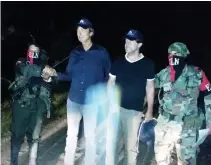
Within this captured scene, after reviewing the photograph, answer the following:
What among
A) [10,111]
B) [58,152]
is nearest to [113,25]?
[10,111]

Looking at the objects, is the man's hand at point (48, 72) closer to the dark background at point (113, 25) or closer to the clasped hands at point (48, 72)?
the clasped hands at point (48, 72)

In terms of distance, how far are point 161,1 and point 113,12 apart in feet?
6.46

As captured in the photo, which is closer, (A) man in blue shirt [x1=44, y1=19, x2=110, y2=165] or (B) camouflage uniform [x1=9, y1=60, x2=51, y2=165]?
(A) man in blue shirt [x1=44, y1=19, x2=110, y2=165]

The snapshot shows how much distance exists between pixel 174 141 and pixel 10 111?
5038 mm

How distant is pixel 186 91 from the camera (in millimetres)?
5195

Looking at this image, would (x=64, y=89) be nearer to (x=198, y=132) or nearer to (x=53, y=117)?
(x=53, y=117)

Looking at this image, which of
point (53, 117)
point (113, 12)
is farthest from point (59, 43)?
point (53, 117)

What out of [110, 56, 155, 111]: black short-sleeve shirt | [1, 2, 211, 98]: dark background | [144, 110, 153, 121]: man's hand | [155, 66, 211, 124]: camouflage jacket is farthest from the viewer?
[1, 2, 211, 98]: dark background

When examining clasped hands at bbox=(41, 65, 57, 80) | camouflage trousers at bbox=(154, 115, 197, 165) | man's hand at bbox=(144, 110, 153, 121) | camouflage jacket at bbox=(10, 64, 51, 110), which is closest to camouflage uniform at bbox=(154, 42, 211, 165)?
camouflage trousers at bbox=(154, 115, 197, 165)

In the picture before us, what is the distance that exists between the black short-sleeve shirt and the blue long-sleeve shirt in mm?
231

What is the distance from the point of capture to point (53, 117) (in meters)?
9.26

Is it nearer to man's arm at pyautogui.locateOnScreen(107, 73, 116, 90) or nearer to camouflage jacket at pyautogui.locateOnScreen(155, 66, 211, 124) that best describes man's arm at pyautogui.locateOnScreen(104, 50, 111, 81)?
man's arm at pyautogui.locateOnScreen(107, 73, 116, 90)

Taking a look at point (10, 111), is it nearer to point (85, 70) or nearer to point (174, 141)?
point (85, 70)

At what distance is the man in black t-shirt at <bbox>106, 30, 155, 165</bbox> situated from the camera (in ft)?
17.5
